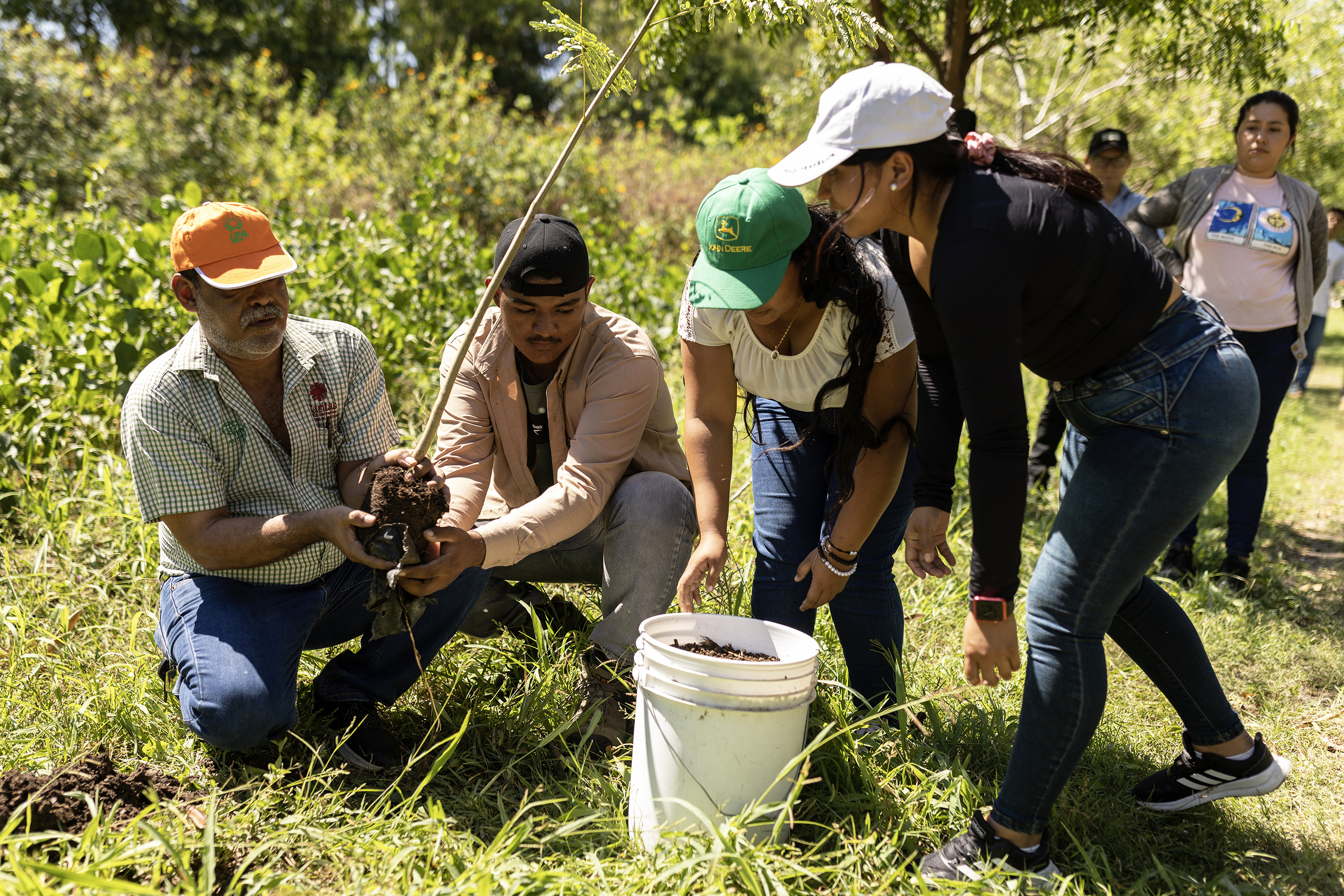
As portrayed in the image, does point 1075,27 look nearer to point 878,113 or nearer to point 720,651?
point 878,113

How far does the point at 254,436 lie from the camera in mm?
2477

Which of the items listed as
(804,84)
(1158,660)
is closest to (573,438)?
(1158,660)

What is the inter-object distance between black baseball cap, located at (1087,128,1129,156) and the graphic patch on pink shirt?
771 millimetres

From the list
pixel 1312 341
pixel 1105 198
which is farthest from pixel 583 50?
pixel 1312 341

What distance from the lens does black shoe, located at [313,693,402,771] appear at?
7.82 feet

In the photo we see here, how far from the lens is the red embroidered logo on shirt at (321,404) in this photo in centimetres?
257

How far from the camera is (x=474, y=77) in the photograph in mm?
→ 10641

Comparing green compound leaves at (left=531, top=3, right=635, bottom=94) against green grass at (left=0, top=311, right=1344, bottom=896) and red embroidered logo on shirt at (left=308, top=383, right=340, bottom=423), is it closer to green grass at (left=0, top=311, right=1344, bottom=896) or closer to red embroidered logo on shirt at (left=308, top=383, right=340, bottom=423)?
red embroidered logo on shirt at (left=308, top=383, right=340, bottom=423)

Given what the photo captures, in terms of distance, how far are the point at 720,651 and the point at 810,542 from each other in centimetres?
43

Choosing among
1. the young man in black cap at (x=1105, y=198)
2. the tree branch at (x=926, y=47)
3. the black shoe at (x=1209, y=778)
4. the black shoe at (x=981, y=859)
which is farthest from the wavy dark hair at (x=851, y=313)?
the tree branch at (x=926, y=47)

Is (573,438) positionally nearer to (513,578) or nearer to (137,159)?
(513,578)

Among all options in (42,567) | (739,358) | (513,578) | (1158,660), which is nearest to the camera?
(1158,660)

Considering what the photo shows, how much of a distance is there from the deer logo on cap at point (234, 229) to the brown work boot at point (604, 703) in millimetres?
1448

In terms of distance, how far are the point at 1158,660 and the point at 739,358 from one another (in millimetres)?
1268
